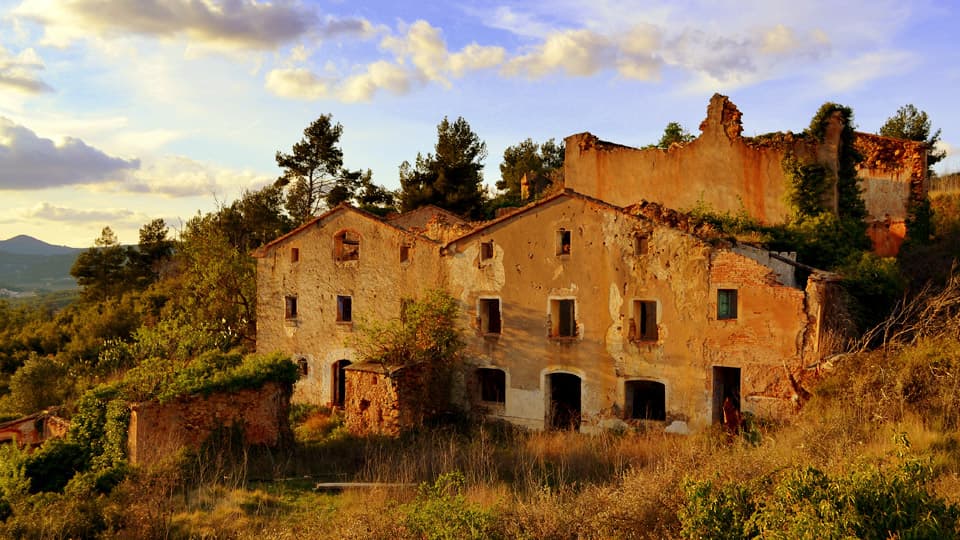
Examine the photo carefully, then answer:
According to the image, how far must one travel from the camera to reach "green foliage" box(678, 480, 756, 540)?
6.69 m

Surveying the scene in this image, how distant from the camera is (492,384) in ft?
66.3

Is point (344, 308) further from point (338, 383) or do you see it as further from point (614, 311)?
point (614, 311)

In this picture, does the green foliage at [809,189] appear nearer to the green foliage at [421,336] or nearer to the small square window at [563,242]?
the small square window at [563,242]

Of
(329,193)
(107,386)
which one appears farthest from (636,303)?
(329,193)

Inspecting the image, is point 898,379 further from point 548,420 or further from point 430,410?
point 430,410

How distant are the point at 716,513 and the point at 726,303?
1059cm

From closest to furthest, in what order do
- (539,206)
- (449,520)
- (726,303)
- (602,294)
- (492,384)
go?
(449,520) → (726,303) → (602,294) → (539,206) → (492,384)

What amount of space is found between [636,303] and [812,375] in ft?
14.4

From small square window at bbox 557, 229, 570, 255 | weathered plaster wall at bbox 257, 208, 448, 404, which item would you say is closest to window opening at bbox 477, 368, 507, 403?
weathered plaster wall at bbox 257, 208, 448, 404

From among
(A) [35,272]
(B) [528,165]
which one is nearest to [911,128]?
(B) [528,165]

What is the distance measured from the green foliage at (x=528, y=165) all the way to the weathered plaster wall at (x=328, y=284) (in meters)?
21.4

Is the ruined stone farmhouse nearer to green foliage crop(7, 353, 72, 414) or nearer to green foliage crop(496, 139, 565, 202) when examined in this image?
green foliage crop(7, 353, 72, 414)

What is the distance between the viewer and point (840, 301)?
16062 millimetres

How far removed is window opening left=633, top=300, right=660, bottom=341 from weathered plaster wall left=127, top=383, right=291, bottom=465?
29.5 feet
